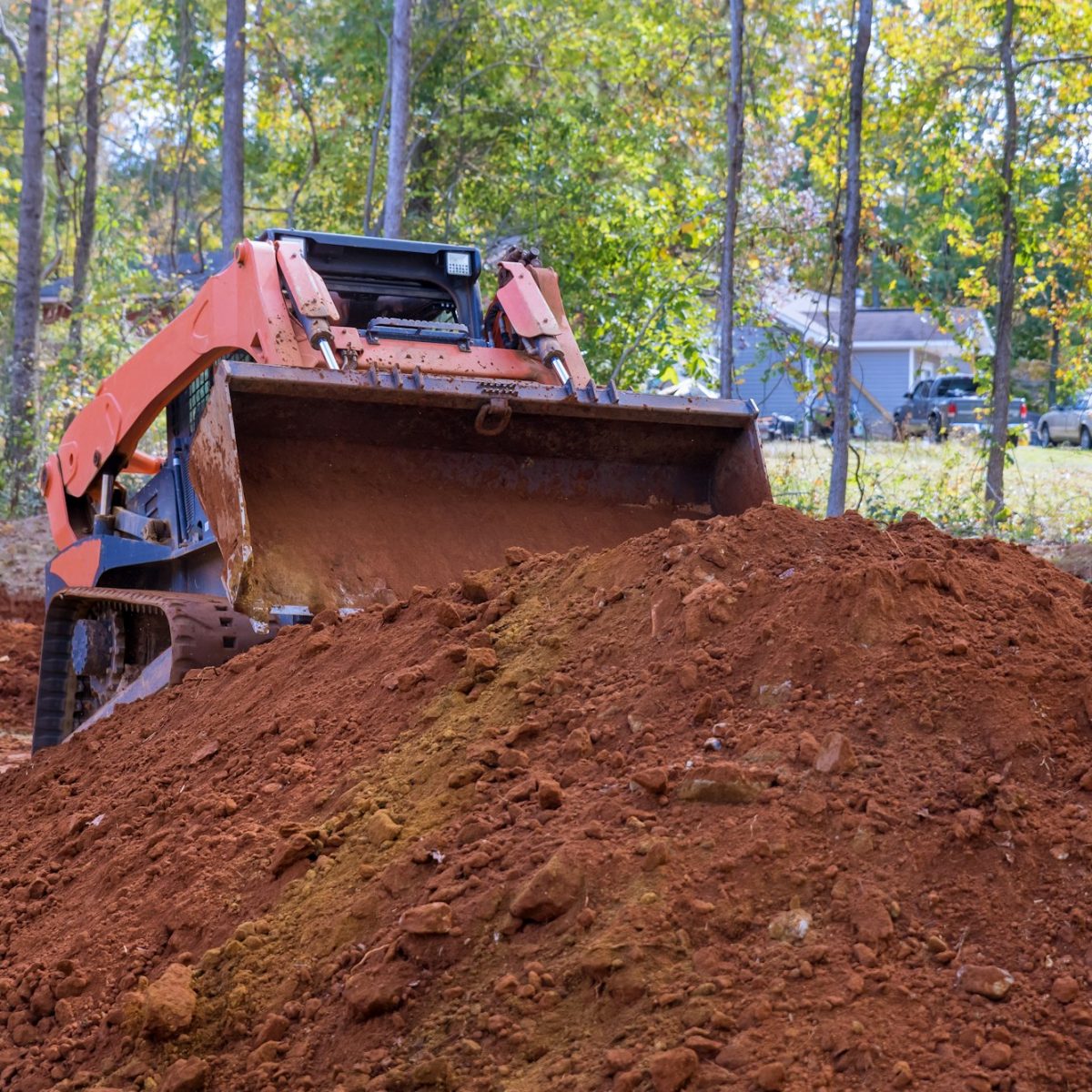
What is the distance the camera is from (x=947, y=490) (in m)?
12.9

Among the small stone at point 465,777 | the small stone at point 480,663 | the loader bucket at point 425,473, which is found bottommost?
the small stone at point 465,777

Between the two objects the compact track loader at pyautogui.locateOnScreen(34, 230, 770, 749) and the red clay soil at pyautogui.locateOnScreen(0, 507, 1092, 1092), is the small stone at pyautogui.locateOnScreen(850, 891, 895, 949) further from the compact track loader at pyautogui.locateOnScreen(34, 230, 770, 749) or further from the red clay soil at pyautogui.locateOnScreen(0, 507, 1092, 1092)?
the compact track loader at pyautogui.locateOnScreen(34, 230, 770, 749)

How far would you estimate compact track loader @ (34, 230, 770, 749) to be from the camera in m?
5.45

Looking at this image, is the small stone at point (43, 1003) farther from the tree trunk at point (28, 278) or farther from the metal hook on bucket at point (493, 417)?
the tree trunk at point (28, 278)

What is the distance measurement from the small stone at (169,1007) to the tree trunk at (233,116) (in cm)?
1321

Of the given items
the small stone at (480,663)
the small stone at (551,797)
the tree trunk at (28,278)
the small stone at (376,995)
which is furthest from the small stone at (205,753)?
the tree trunk at (28,278)

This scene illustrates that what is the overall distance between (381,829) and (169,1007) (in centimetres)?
62

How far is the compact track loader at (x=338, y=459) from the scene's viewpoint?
545 centimetres

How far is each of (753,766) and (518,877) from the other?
58cm

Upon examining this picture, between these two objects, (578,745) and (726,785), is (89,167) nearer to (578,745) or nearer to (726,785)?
(578,745)

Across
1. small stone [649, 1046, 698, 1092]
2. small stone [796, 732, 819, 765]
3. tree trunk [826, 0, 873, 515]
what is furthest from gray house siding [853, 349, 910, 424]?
small stone [649, 1046, 698, 1092]

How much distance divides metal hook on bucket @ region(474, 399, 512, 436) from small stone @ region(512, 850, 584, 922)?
3221 millimetres

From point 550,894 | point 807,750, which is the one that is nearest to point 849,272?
point 807,750

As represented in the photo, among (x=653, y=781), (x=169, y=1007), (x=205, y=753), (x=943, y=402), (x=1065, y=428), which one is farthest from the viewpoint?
(x=1065, y=428)
